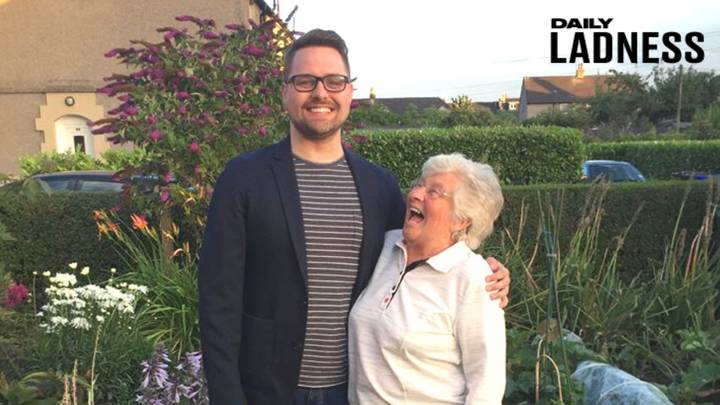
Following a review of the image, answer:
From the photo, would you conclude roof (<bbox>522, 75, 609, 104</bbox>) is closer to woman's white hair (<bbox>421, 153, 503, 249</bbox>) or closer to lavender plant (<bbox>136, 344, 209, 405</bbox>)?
lavender plant (<bbox>136, 344, 209, 405</bbox>)

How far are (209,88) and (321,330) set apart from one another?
3.37m

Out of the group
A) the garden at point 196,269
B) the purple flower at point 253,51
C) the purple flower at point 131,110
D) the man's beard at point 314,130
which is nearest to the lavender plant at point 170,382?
the garden at point 196,269

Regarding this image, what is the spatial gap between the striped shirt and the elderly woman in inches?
2.5

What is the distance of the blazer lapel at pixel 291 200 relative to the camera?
1867 millimetres

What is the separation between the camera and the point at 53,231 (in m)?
6.20

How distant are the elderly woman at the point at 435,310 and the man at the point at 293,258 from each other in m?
0.09

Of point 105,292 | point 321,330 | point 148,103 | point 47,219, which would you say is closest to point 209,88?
point 148,103

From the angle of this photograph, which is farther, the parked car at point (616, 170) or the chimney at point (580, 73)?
the chimney at point (580, 73)

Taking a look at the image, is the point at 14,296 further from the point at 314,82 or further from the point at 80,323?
the point at 314,82

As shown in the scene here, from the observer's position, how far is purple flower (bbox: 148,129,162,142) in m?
4.61

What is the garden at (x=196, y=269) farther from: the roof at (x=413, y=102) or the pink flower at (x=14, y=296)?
the roof at (x=413, y=102)

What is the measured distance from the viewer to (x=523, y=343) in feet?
12.5

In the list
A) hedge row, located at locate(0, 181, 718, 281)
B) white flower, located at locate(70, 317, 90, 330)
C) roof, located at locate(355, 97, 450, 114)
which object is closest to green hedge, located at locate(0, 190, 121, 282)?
hedge row, located at locate(0, 181, 718, 281)

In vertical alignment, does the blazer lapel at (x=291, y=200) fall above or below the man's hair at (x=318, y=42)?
below
